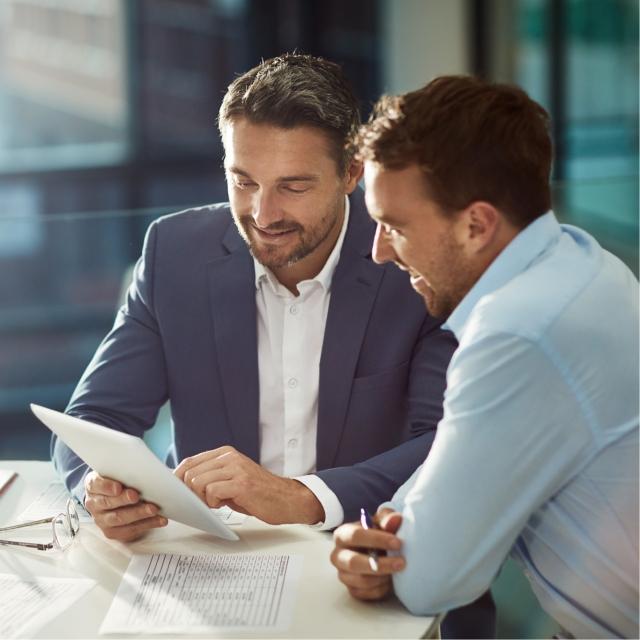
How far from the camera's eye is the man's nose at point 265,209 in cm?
194

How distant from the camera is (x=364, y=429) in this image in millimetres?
2012

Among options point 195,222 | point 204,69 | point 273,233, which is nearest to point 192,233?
point 195,222

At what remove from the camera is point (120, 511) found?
163 centimetres

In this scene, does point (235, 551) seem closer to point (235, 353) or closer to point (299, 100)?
point (235, 353)

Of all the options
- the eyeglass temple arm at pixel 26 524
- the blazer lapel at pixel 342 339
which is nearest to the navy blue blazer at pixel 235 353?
the blazer lapel at pixel 342 339

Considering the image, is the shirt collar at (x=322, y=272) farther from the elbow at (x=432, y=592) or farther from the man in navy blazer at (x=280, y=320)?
the elbow at (x=432, y=592)

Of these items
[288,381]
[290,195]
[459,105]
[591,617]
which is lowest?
[591,617]

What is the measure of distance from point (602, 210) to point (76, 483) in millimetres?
2214

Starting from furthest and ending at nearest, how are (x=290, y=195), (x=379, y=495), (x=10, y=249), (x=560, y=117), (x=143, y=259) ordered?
(x=560, y=117) → (x=10, y=249) → (x=143, y=259) → (x=290, y=195) → (x=379, y=495)

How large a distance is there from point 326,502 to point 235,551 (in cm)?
18

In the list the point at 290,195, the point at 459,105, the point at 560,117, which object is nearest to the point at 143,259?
the point at 290,195

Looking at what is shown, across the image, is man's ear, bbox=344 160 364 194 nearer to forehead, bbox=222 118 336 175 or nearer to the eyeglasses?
forehead, bbox=222 118 336 175

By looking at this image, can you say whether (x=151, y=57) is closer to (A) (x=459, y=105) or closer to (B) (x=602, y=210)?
(B) (x=602, y=210)

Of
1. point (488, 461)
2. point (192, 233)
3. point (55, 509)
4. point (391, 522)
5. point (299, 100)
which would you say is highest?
point (299, 100)
